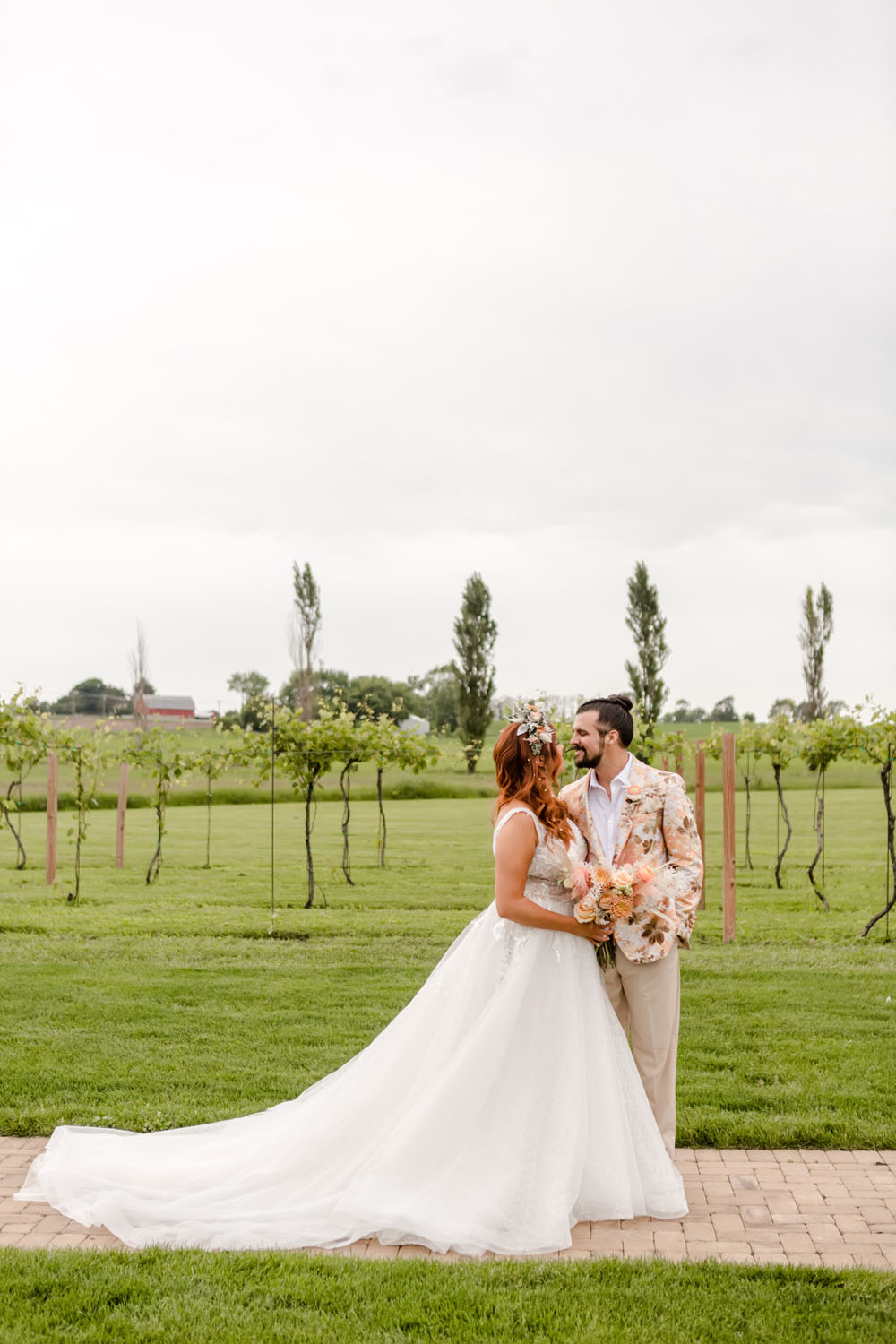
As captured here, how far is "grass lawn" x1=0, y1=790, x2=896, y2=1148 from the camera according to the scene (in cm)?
610

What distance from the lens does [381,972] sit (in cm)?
1017

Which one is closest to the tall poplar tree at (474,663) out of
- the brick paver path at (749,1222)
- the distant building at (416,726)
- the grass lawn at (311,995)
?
the distant building at (416,726)

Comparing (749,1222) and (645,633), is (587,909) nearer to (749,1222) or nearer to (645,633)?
(749,1222)

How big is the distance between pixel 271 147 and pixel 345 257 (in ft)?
7.90

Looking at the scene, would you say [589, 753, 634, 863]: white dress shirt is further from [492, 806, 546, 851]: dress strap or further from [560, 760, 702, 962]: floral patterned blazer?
[492, 806, 546, 851]: dress strap

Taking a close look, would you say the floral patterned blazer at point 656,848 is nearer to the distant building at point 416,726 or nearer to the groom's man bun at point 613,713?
the groom's man bun at point 613,713

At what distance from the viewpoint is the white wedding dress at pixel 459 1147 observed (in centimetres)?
421

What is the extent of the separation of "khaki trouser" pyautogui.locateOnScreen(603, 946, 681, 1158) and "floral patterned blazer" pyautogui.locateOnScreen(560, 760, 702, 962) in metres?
0.10

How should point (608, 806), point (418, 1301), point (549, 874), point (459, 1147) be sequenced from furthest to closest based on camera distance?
point (608, 806), point (549, 874), point (459, 1147), point (418, 1301)

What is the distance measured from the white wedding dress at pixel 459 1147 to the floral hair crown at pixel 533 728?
37cm

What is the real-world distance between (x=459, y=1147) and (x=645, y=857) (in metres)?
1.38

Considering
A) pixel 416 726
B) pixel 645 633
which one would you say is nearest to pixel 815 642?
pixel 645 633

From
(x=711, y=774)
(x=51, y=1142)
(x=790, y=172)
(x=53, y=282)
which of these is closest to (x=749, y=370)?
(x=790, y=172)

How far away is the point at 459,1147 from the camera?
14.4ft
